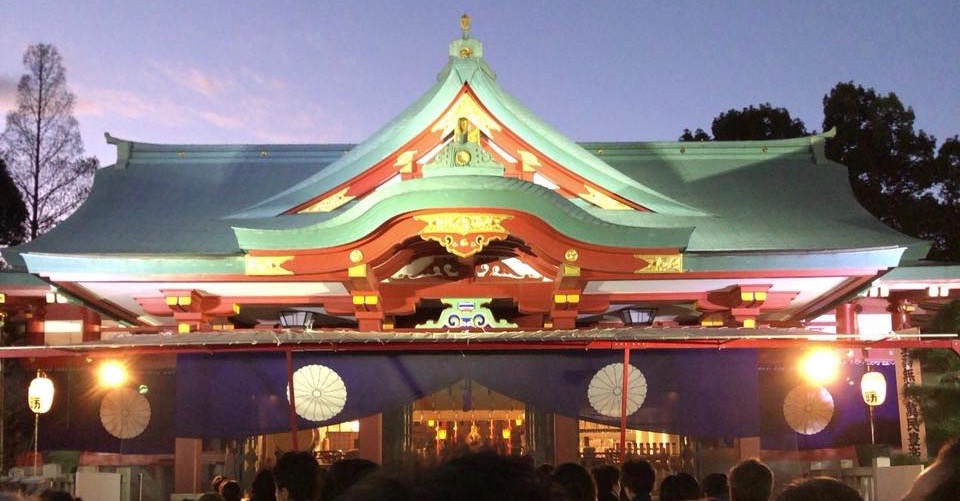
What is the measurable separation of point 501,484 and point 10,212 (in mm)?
31468

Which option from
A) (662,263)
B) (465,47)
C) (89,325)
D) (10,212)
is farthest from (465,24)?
(10,212)

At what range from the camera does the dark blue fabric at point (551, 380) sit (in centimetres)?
1008

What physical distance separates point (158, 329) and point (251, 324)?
1.36 m

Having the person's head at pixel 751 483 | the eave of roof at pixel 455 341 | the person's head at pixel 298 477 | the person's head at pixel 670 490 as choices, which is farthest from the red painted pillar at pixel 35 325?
the person's head at pixel 751 483

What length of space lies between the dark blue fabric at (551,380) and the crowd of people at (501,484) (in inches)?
150

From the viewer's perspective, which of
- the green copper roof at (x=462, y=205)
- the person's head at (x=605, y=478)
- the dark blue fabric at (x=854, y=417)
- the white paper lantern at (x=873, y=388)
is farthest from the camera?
the white paper lantern at (x=873, y=388)

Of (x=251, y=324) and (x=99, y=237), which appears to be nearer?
(x=99, y=237)

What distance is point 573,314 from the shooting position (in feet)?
40.1

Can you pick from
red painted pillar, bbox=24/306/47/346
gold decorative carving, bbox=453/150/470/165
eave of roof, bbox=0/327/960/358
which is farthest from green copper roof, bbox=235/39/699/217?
red painted pillar, bbox=24/306/47/346

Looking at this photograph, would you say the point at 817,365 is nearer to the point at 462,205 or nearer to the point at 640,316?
the point at 640,316

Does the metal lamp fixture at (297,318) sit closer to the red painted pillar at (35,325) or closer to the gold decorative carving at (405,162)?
the gold decorative carving at (405,162)

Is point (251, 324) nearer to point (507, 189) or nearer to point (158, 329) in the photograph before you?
point (158, 329)

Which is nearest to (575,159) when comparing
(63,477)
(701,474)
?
(701,474)

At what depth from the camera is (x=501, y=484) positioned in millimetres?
1604
